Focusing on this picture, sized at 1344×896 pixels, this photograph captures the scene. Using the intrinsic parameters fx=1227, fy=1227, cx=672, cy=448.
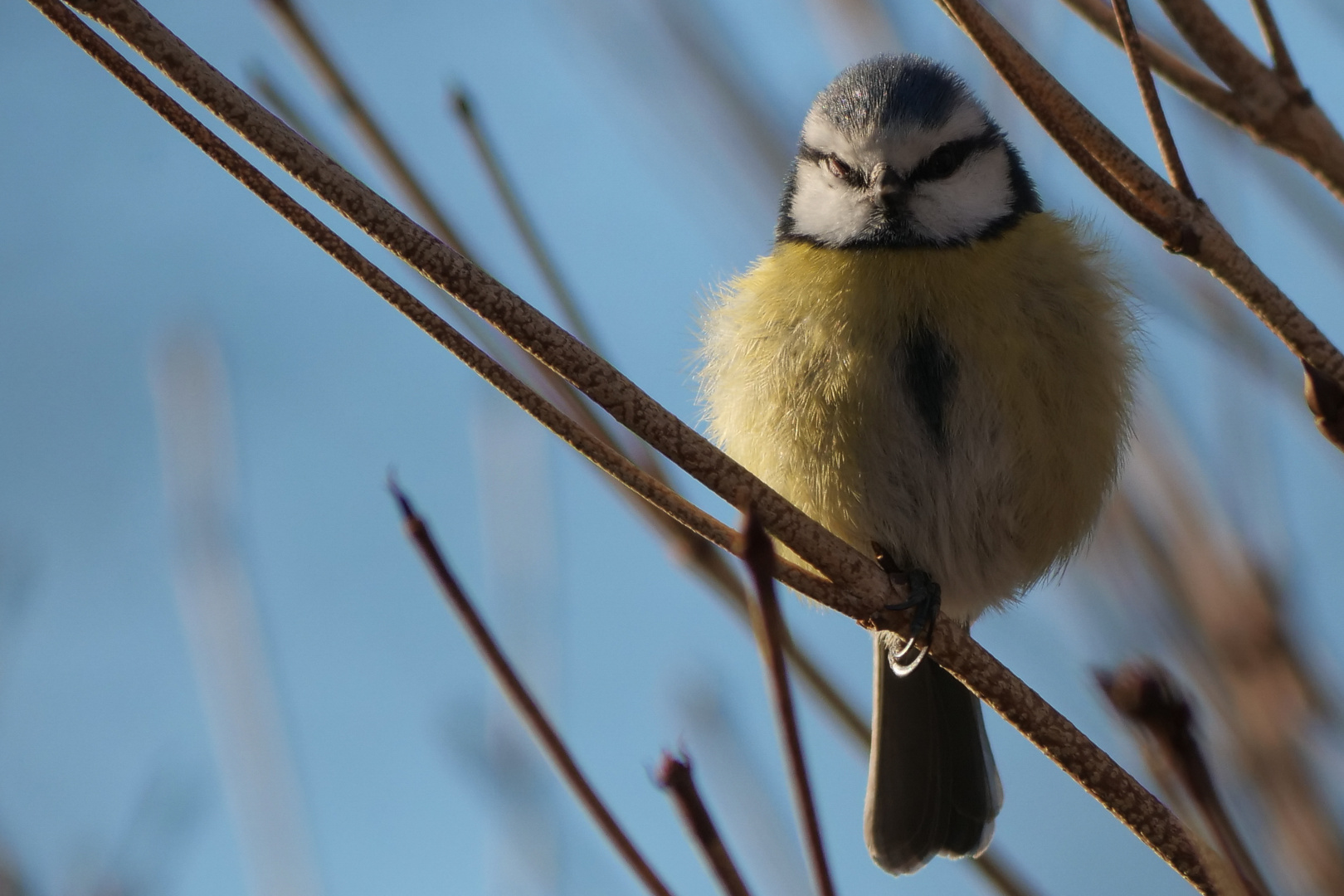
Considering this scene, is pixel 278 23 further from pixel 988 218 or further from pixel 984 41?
pixel 988 218

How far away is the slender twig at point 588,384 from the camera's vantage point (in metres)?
0.81

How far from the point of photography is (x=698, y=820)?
600 mm

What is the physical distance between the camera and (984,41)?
2.87 feet

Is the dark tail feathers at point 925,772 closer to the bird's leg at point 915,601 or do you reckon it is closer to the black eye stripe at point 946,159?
the bird's leg at point 915,601

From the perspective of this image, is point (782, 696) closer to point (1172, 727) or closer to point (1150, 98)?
point (1172, 727)

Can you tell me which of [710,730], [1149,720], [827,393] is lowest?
[1149,720]

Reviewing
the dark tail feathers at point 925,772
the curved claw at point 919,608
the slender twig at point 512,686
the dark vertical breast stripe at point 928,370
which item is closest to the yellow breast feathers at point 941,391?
the dark vertical breast stripe at point 928,370

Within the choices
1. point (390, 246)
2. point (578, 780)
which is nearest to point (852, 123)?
point (390, 246)

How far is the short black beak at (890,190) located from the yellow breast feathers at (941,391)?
4.0 inches

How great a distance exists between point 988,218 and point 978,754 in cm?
91

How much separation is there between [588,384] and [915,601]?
33.2 inches

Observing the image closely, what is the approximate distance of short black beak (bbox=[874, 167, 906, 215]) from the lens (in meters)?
1.89

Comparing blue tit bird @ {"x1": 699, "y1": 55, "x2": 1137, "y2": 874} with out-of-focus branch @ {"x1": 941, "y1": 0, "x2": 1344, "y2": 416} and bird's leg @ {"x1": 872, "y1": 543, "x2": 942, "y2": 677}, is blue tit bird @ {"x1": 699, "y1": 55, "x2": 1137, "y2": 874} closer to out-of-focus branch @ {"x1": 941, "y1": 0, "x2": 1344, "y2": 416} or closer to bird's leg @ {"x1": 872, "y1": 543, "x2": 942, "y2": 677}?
bird's leg @ {"x1": 872, "y1": 543, "x2": 942, "y2": 677}

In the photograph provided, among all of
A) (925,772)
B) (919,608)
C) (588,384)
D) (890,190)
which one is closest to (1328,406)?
(588,384)
